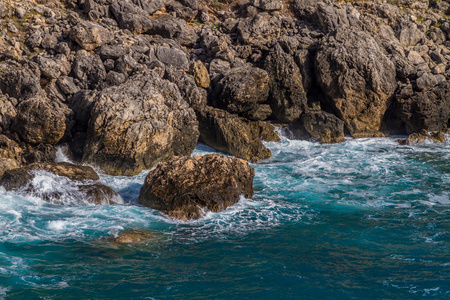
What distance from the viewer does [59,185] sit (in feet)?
49.8

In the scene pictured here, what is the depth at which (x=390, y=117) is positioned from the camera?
28000 millimetres

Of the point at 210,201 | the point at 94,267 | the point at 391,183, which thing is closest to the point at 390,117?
the point at 391,183

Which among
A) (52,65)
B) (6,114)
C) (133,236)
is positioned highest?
(52,65)

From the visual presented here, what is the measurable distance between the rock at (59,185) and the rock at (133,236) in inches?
122

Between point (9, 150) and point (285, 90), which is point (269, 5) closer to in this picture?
point (285, 90)

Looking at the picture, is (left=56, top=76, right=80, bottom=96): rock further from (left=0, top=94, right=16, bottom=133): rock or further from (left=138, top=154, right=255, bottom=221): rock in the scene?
(left=138, top=154, right=255, bottom=221): rock

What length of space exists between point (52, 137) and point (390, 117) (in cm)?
2040

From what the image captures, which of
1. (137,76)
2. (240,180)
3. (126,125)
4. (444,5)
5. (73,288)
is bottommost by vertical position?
(73,288)

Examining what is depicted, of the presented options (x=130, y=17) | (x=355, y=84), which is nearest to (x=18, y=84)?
(x=130, y=17)

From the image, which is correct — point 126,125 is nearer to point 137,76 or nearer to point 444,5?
point 137,76

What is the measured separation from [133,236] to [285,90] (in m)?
16.8

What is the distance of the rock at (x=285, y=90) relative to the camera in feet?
86.0

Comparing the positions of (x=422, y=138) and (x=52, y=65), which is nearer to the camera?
(x=52, y=65)

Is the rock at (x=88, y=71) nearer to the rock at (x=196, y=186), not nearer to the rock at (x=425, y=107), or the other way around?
the rock at (x=196, y=186)
